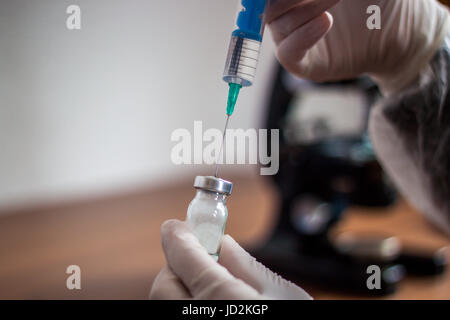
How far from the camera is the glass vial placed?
1.33ft

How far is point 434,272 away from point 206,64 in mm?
1327

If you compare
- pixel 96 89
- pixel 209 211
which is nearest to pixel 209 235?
pixel 209 211

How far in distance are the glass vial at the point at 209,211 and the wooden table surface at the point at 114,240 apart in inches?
11.9

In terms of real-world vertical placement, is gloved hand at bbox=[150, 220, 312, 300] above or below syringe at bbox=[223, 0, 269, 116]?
below

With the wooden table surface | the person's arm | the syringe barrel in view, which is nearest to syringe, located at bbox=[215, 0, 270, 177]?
the syringe barrel

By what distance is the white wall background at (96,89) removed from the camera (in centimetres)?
140

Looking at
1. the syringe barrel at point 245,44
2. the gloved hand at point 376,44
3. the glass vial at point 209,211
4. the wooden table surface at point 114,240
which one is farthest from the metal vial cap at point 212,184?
the wooden table surface at point 114,240

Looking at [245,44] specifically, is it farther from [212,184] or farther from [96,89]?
[96,89]

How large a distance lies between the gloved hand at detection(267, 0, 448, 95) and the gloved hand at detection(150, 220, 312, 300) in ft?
0.84

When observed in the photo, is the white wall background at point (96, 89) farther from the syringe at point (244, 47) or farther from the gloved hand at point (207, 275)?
the gloved hand at point (207, 275)

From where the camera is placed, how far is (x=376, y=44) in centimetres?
63

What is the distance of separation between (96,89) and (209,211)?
132 centimetres

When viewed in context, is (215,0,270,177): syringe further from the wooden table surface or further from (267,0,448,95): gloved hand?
the wooden table surface
